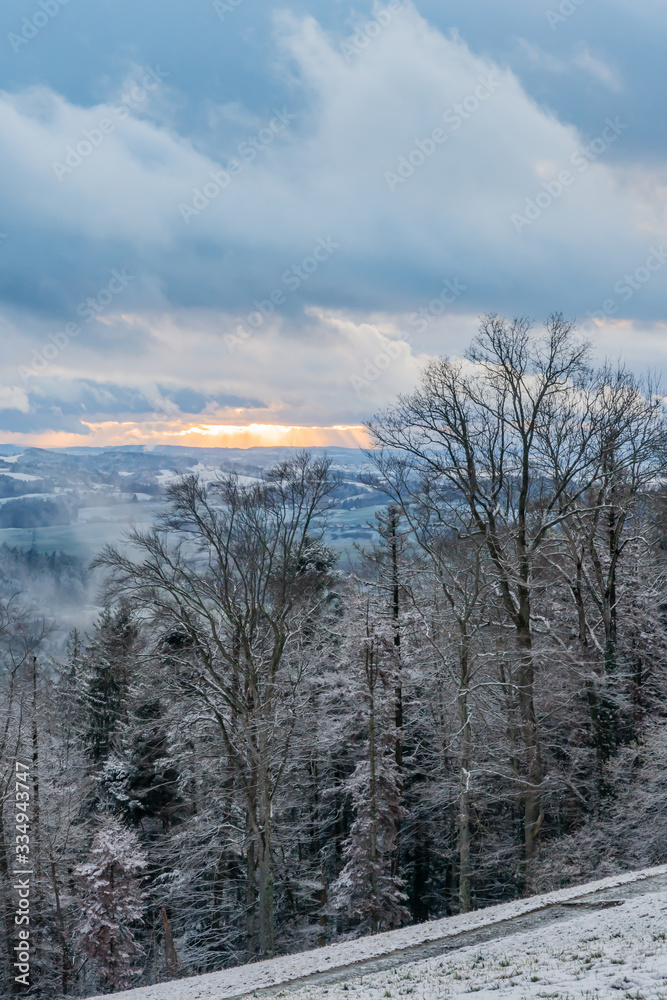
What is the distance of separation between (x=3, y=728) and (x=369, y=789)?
487 inches

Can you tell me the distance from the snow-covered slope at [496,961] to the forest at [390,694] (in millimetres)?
3774

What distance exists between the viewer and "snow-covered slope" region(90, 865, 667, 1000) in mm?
7461

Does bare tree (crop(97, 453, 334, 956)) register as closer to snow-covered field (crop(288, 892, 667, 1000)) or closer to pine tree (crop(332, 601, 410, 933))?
pine tree (crop(332, 601, 410, 933))

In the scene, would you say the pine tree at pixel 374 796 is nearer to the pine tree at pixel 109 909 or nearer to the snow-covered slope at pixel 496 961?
the snow-covered slope at pixel 496 961

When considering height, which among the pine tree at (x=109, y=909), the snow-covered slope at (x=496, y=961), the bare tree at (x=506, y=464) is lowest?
the pine tree at (x=109, y=909)

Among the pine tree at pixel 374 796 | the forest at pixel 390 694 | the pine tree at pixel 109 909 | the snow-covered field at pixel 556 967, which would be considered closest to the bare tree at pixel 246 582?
the forest at pixel 390 694

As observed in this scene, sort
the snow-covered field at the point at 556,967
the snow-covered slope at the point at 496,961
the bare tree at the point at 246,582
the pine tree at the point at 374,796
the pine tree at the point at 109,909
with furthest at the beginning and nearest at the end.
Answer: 1. the pine tree at the point at 374,796
2. the pine tree at the point at 109,909
3. the bare tree at the point at 246,582
4. the snow-covered slope at the point at 496,961
5. the snow-covered field at the point at 556,967

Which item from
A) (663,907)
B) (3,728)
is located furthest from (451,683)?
(3,728)

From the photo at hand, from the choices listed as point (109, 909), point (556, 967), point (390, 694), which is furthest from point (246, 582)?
point (556, 967)

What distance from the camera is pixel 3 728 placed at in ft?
70.5

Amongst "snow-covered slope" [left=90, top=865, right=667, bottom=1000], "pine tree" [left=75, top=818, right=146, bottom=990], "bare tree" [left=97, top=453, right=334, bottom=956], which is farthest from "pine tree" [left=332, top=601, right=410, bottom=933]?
"pine tree" [left=75, top=818, right=146, bottom=990]

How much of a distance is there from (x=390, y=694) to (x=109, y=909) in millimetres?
11473

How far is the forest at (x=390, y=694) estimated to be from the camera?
18.4 metres

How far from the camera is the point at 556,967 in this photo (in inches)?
314
